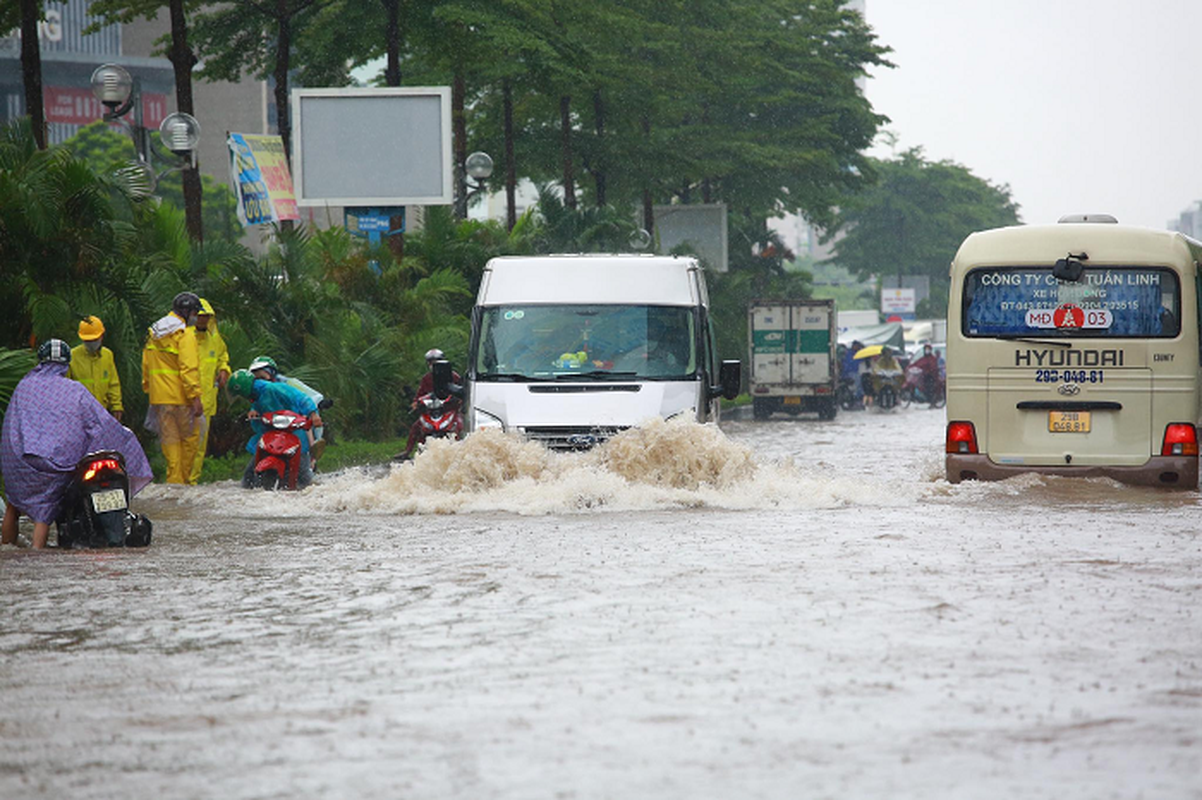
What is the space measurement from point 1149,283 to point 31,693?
11802mm

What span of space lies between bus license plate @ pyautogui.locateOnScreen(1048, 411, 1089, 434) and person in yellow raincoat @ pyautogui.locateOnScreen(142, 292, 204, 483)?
7.74 m

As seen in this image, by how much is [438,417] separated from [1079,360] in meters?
7.12

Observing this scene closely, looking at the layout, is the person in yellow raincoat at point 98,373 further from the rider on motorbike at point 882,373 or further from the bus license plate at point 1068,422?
the rider on motorbike at point 882,373

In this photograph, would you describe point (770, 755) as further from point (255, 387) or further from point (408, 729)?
point (255, 387)

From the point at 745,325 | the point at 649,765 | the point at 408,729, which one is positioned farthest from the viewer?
the point at 745,325

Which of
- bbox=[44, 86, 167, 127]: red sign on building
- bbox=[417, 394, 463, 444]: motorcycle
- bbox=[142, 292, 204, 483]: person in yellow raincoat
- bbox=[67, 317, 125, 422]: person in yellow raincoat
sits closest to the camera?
bbox=[67, 317, 125, 422]: person in yellow raincoat

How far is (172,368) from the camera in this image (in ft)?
58.9

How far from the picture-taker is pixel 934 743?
6.32m

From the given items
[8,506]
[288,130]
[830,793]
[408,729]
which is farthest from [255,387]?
[288,130]

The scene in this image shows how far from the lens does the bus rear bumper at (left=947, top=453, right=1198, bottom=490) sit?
16453 mm

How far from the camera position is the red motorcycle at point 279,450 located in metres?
17.1

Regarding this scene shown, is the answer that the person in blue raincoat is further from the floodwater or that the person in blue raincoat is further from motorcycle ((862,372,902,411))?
motorcycle ((862,372,902,411))

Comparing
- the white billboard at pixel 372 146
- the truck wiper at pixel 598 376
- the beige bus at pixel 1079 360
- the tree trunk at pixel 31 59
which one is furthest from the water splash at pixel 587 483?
the white billboard at pixel 372 146

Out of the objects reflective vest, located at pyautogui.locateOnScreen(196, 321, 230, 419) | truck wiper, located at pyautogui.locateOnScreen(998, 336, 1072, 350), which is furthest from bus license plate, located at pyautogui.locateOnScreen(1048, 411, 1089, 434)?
reflective vest, located at pyautogui.locateOnScreen(196, 321, 230, 419)
